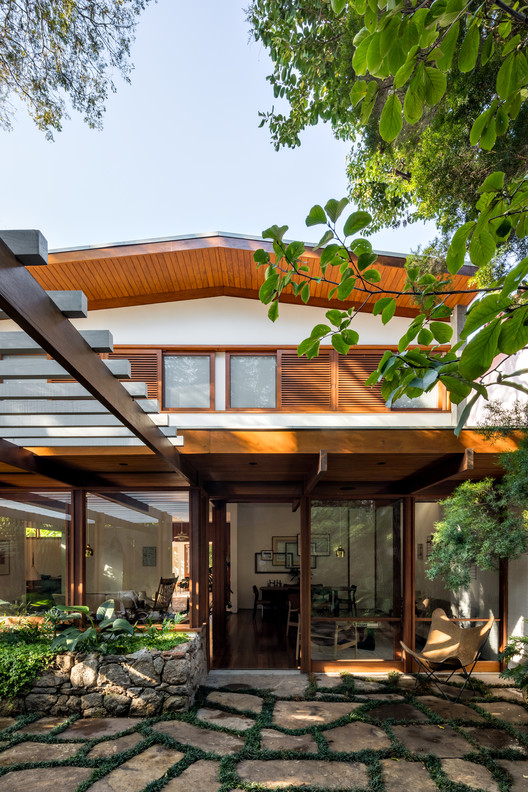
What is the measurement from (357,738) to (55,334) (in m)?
4.70

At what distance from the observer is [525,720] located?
19.2 feet

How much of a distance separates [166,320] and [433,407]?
3528 mm

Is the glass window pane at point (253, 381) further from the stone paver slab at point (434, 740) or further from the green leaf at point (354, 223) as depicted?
the green leaf at point (354, 223)

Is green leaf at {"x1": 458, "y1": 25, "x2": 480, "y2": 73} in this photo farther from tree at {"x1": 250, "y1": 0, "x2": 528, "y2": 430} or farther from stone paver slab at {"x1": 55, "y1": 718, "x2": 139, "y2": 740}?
stone paver slab at {"x1": 55, "y1": 718, "x2": 139, "y2": 740}

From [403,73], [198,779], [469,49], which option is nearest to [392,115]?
[403,73]

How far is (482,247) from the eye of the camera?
1.59 m

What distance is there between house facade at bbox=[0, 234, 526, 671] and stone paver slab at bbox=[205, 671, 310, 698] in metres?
0.40

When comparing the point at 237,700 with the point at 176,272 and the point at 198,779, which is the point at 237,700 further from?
the point at 176,272

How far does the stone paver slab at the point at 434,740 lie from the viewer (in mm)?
5047

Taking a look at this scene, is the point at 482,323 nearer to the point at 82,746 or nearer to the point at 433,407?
the point at 82,746

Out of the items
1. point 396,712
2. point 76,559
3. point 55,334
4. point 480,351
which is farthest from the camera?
point 76,559

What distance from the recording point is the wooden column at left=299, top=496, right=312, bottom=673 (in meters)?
7.76

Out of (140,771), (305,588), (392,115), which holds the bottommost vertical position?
(140,771)

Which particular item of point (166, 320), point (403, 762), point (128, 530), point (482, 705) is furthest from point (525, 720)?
point (166, 320)
